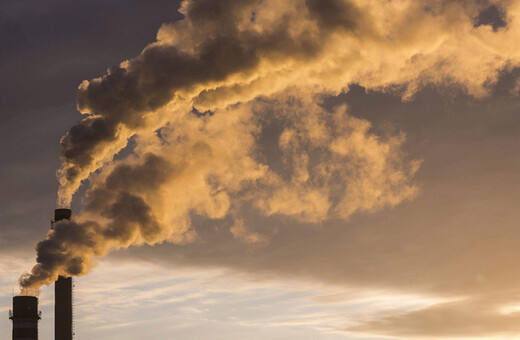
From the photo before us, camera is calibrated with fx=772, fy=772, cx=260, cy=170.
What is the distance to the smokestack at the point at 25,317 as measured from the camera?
7594cm

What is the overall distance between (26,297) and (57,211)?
35.2 ft

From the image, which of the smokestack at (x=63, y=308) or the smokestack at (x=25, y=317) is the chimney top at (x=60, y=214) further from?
the smokestack at (x=25, y=317)

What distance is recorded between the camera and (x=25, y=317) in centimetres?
7681

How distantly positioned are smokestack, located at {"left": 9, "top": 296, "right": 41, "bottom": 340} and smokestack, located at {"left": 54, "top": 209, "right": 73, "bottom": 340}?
14.6 ft

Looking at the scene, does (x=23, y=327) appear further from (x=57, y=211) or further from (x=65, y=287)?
(x=57, y=211)

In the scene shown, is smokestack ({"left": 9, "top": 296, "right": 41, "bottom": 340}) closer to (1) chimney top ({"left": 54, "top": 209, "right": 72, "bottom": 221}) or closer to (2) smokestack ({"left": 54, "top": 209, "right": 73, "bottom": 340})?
(2) smokestack ({"left": 54, "top": 209, "right": 73, "bottom": 340})

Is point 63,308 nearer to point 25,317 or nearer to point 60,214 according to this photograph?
point 25,317

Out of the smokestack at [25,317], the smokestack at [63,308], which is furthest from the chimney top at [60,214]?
the smokestack at [25,317]

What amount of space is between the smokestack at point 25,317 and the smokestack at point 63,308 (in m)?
4.45

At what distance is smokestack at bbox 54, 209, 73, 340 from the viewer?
269 feet

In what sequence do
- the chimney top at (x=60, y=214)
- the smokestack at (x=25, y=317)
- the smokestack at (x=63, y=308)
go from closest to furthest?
the smokestack at (x=25, y=317)
the smokestack at (x=63, y=308)
the chimney top at (x=60, y=214)

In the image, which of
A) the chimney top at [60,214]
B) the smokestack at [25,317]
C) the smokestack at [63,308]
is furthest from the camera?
the chimney top at [60,214]

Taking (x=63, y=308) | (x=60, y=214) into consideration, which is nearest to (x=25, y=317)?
(x=63, y=308)

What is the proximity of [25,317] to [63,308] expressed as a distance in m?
6.31
